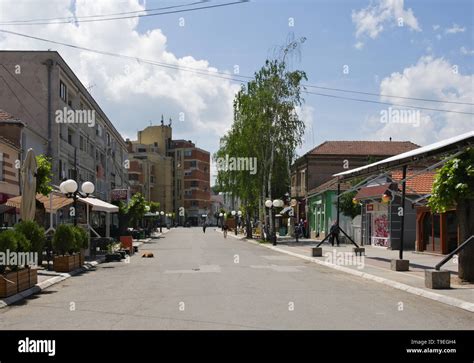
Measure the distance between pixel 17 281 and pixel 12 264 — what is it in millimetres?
439

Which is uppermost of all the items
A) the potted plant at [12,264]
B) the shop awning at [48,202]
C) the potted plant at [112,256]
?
the shop awning at [48,202]

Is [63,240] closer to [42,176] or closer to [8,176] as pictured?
[42,176]

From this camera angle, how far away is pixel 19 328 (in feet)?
31.3

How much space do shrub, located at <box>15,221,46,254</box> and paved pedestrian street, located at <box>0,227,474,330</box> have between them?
122 cm

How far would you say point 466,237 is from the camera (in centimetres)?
1593

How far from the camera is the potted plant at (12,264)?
42.9 feet

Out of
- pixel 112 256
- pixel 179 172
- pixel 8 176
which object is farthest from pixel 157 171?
pixel 112 256

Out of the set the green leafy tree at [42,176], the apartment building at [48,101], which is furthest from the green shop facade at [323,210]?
the green leafy tree at [42,176]

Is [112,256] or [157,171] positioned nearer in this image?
[112,256]

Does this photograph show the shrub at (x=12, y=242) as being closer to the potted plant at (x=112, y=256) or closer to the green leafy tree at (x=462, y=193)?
the green leafy tree at (x=462, y=193)

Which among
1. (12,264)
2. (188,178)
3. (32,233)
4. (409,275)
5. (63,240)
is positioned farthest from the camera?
(188,178)

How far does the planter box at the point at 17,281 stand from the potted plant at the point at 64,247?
15.9 feet
